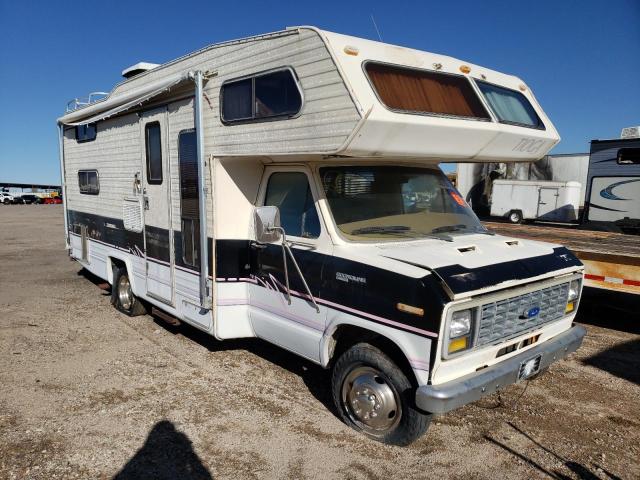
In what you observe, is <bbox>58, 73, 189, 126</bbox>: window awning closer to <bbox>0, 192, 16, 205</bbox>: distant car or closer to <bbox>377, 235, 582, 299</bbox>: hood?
<bbox>377, 235, 582, 299</bbox>: hood

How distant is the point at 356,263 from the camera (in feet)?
12.3

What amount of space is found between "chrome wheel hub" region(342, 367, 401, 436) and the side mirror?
1.29 m

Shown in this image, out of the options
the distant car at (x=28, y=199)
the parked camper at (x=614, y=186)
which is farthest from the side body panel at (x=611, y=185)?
the distant car at (x=28, y=199)

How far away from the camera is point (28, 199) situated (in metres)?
55.2

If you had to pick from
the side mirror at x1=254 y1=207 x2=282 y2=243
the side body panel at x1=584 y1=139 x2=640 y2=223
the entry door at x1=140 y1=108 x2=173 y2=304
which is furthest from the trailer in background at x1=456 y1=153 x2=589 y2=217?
the side mirror at x1=254 y1=207 x2=282 y2=243

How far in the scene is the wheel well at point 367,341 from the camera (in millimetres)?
3661

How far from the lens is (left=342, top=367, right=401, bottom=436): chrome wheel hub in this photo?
147 inches

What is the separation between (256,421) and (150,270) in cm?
278

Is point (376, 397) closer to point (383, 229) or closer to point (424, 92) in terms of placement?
point (383, 229)

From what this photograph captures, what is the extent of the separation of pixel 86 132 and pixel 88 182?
29.9 inches

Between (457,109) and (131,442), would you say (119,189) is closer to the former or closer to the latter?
(131,442)

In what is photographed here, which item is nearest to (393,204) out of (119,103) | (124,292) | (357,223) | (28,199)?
(357,223)

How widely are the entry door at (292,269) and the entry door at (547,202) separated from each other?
19.7 m

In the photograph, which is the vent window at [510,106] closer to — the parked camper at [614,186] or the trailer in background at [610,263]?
the trailer in background at [610,263]
